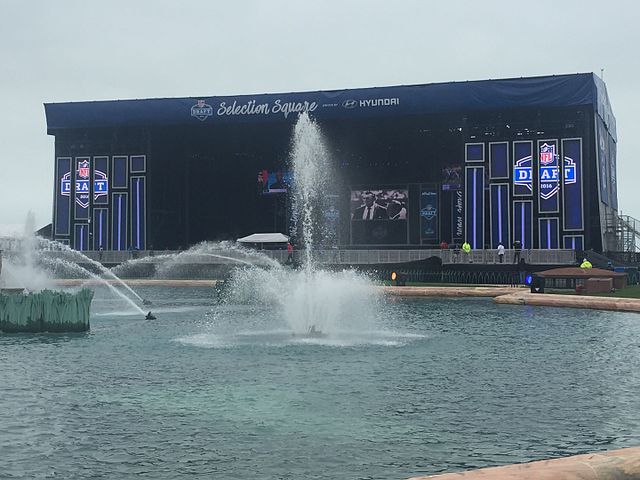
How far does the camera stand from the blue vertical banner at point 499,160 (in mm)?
61562

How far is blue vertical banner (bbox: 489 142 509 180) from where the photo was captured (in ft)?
202

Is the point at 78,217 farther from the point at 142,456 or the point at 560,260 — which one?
the point at 142,456

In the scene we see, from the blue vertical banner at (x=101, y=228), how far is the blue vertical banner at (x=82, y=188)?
3.81 ft

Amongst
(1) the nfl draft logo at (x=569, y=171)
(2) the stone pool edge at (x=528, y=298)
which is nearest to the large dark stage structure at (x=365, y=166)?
(1) the nfl draft logo at (x=569, y=171)

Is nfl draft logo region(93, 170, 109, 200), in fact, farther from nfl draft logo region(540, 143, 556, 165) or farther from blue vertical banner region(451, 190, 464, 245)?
nfl draft logo region(540, 143, 556, 165)

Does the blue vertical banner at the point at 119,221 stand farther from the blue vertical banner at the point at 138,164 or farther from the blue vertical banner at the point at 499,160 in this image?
the blue vertical banner at the point at 499,160

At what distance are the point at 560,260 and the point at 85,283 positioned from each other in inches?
1321

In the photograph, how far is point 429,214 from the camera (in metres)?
68.9

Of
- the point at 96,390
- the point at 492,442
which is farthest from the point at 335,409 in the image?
the point at 96,390

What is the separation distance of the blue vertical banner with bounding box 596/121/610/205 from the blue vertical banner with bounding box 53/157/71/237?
147ft

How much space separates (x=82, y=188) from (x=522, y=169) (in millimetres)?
37715

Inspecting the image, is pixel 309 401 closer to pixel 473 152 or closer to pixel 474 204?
pixel 474 204

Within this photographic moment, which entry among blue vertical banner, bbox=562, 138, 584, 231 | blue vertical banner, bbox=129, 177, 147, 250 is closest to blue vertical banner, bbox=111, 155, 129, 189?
blue vertical banner, bbox=129, 177, 147, 250

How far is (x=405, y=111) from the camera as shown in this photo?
63.2m
